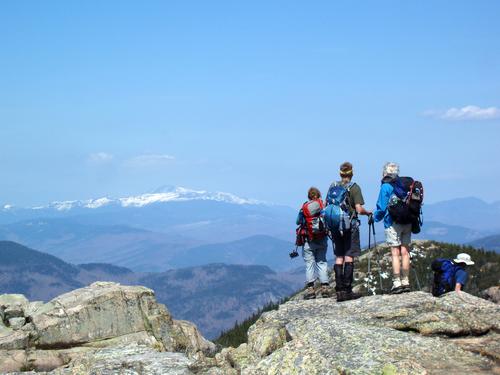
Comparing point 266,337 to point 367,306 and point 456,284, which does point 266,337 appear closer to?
point 367,306

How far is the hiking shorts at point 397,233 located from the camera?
19.4 m

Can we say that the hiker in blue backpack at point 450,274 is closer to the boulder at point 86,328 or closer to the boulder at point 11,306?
the boulder at point 86,328

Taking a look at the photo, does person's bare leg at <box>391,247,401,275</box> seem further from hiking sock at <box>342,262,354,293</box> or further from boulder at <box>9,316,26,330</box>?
boulder at <box>9,316,26,330</box>

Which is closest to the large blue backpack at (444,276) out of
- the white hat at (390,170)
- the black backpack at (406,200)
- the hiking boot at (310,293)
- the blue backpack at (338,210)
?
the black backpack at (406,200)

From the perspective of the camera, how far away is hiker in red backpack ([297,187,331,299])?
2088 cm

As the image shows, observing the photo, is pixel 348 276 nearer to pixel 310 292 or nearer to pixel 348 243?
pixel 348 243

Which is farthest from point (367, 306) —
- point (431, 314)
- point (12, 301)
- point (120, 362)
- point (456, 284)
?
point (12, 301)

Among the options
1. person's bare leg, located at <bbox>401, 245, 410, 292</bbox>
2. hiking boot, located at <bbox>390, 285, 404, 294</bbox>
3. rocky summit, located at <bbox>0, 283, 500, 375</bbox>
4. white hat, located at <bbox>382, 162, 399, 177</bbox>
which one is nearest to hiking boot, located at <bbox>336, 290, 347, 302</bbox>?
rocky summit, located at <bbox>0, 283, 500, 375</bbox>

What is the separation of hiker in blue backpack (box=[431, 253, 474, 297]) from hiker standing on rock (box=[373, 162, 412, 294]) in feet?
3.43

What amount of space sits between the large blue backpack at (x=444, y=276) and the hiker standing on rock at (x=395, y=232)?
1.01 meters

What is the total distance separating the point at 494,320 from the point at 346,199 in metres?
5.88

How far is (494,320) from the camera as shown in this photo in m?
15.4

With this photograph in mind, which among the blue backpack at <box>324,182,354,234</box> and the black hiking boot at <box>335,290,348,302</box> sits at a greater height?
the blue backpack at <box>324,182,354,234</box>

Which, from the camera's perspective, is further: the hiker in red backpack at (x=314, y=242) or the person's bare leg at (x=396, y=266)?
the hiker in red backpack at (x=314, y=242)
